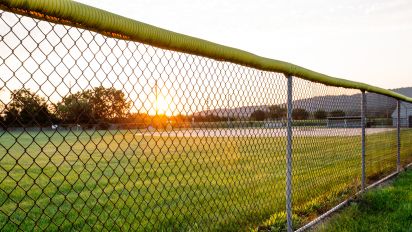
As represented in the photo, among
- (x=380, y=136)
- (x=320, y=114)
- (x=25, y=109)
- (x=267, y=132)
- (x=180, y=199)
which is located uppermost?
(x=25, y=109)

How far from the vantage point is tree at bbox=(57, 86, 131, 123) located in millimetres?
2410

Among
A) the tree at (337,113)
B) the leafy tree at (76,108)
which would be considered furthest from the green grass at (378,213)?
the leafy tree at (76,108)

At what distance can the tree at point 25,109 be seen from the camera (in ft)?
6.73

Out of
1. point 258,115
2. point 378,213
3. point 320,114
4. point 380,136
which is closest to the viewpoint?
point 258,115

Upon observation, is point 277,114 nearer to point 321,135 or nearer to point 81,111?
point 321,135

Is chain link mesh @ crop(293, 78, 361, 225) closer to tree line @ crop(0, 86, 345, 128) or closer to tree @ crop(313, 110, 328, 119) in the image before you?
tree @ crop(313, 110, 328, 119)

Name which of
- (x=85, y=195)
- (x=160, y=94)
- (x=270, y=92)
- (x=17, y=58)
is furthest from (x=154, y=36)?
(x=85, y=195)

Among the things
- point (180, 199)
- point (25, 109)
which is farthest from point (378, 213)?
point (25, 109)

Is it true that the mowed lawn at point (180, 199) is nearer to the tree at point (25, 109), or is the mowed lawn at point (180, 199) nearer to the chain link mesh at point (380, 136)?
the chain link mesh at point (380, 136)

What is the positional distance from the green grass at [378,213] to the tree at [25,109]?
307cm

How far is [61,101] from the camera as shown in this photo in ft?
7.41

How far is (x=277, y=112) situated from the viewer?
418 cm

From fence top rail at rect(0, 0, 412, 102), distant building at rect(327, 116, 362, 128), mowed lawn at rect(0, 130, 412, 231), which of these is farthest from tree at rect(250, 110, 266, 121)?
distant building at rect(327, 116, 362, 128)

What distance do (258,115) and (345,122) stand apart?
2330 mm
